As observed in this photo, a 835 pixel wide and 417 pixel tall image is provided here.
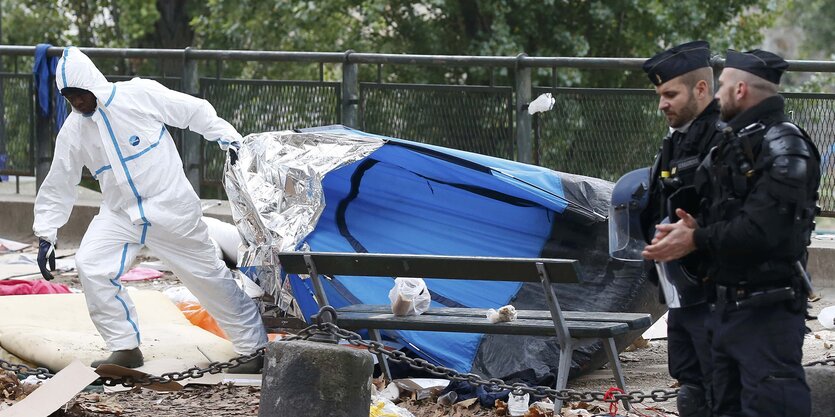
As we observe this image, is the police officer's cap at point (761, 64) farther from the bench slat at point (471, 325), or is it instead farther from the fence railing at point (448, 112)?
the fence railing at point (448, 112)

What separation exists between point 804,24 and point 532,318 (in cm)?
3169

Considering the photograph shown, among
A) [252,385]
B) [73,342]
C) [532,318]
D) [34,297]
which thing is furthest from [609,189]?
[34,297]

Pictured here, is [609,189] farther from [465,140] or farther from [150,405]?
[465,140]

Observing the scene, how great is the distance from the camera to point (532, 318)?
6918mm

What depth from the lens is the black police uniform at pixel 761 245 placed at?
455cm

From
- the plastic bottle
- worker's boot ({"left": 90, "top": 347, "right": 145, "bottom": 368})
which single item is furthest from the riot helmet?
the plastic bottle

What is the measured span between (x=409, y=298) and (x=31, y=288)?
12.4ft

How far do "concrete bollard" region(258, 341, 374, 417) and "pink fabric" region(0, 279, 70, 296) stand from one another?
4527 millimetres

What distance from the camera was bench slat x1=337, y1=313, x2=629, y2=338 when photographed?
257 inches

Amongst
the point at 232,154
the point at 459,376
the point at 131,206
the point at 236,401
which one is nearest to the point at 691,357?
the point at 459,376

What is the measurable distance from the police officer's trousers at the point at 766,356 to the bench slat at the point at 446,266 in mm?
1529

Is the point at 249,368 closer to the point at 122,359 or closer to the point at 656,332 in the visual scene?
the point at 122,359

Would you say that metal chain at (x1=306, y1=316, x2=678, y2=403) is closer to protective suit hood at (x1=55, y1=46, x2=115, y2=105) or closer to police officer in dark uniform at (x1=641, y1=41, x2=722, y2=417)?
police officer in dark uniform at (x1=641, y1=41, x2=722, y2=417)

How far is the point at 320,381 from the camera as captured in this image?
554 cm
